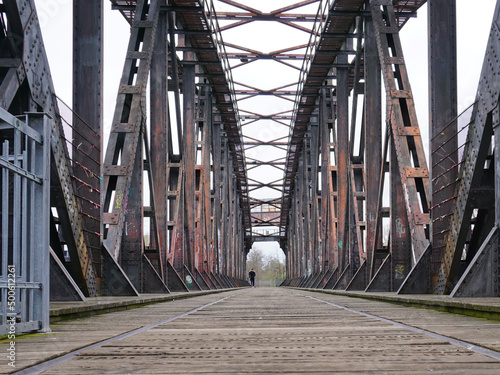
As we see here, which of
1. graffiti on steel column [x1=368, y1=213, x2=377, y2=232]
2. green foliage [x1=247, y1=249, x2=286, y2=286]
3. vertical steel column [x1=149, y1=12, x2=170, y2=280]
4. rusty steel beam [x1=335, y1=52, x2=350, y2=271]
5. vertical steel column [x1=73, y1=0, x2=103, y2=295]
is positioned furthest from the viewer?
green foliage [x1=247, y1=249, x2=286, y2=286]

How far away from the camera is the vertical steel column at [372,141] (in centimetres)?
1756

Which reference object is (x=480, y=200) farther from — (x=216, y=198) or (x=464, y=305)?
(x=216, y=198)

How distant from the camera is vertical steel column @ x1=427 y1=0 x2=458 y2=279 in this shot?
12.0 m

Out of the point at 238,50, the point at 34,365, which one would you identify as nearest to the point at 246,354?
the point at 34,365

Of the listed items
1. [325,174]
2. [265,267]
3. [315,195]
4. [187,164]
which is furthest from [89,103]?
[265,267]

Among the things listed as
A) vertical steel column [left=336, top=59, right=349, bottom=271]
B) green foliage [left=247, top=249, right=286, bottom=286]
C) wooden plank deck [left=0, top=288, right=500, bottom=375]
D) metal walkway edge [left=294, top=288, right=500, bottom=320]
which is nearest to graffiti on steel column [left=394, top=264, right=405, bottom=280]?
metal walkway edge [left=294, top=288, right=500, bottom=320]

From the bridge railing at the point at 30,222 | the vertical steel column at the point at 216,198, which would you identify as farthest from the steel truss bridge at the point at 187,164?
the vertical steel column at the point at 216,198

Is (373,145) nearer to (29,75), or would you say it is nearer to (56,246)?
(56,246)

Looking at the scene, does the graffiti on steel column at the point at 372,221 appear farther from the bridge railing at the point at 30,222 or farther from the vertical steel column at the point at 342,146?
the bridge railing at the point at 30,222

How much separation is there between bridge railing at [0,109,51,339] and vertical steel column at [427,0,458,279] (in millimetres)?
7799

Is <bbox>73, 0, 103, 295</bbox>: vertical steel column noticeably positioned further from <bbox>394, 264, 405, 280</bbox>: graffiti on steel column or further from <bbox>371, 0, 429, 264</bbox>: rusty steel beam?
<bbox>394, 264, 405, 280</bbox>: graffiti on steel column

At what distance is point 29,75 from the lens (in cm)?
Answer: 851

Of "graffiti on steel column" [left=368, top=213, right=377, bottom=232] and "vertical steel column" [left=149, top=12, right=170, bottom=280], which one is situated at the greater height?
"vertical steel column" [left=149, top=12, right=170, bottom=280]

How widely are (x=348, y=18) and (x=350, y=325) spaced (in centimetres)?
1760
